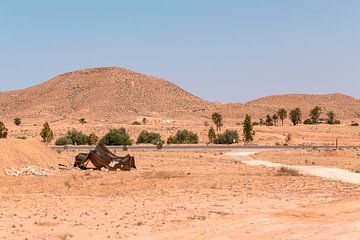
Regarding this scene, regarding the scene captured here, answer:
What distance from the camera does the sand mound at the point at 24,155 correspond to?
36.8 meters

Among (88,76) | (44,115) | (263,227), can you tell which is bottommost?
(263,227)

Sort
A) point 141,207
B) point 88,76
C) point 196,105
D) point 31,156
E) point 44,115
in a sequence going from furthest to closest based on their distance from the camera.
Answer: point 88,76 → point 196,105 → point 44,115 → point 31,156 → point 141,207

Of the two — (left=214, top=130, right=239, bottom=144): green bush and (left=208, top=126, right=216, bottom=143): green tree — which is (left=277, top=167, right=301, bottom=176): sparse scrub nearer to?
(left=208, top=126, right=216, bottom=143): green tree

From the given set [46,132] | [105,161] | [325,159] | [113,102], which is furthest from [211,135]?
[113,102]

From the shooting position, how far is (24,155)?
38719 mm

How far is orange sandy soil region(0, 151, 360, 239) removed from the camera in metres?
16.5

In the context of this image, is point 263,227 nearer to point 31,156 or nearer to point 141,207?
point 141,207

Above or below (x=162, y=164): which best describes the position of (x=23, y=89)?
above

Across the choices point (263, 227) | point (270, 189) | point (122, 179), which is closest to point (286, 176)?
point (270, 189)

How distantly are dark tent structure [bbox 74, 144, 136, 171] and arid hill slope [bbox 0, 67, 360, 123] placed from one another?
104 meters

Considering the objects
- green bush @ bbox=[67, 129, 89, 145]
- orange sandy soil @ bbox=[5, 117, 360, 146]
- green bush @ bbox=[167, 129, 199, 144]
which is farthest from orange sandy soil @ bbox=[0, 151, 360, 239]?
orange sandy soil @ bbox=[5, 117, 360, 146]

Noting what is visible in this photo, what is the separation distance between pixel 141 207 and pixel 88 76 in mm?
175135

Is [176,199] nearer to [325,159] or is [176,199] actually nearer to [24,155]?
[24,155]

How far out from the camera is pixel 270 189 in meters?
27.4
